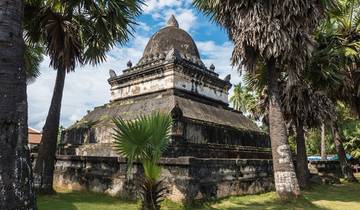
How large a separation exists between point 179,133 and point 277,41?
4.58 metres

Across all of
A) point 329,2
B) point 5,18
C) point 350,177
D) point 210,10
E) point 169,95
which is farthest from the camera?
point 350,177

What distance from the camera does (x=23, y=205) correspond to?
14.0 feet

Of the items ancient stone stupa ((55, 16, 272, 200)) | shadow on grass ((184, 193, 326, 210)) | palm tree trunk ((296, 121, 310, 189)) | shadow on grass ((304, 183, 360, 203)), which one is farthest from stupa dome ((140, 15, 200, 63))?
shadow on grass ((184, 193, 326, 210))

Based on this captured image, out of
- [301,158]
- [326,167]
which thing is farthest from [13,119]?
[326,167]

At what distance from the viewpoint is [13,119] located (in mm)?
4445

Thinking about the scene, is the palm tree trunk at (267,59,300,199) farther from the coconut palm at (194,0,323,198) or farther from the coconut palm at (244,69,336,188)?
the coconut palm at (244,69,336,188)

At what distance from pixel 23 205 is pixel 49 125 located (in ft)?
19.7

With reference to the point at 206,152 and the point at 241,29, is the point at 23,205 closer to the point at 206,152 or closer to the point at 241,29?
the point at 241,29

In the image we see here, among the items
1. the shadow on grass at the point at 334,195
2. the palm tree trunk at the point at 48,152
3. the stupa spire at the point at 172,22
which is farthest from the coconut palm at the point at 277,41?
the stupa spire at the point at 172,22

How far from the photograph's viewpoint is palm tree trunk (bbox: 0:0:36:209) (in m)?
4.24

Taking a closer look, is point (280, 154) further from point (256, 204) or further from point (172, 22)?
point (172, 22)

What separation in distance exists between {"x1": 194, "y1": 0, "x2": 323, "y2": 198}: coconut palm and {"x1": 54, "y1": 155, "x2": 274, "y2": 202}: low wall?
1634mm

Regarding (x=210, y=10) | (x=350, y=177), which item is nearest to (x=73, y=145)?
(x=210, y=10)

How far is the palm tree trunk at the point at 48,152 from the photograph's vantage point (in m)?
9.79
